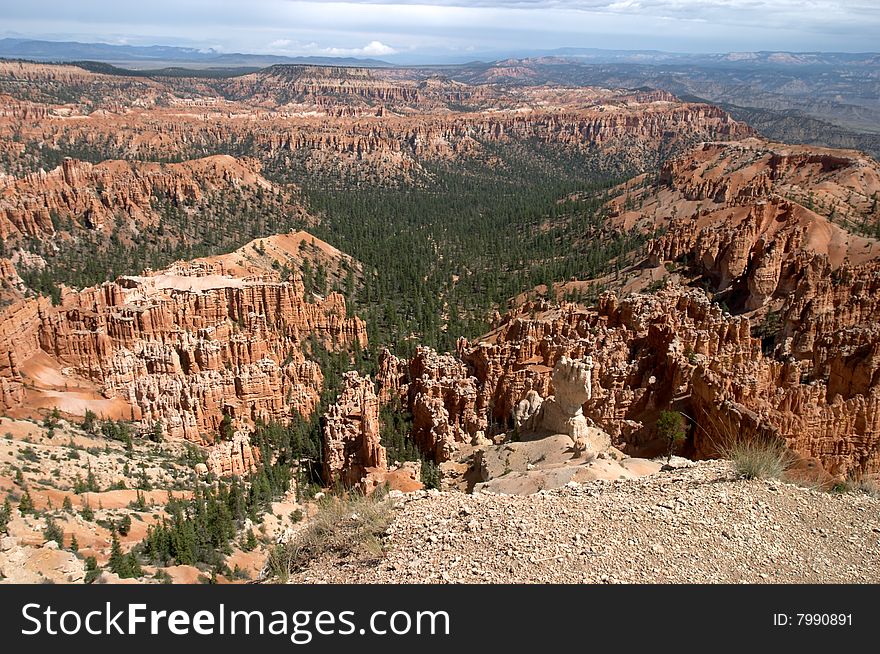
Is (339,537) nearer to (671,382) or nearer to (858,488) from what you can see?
(858,488)

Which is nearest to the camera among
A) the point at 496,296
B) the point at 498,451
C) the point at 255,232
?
the point at 498,451

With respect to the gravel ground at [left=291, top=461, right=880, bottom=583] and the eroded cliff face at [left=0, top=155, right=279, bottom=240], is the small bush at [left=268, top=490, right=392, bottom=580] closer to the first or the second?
the gravel ground at [left=291, top=461, right=880, bottom=583]

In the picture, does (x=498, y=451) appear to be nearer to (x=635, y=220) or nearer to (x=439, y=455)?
(x=439, y=455)

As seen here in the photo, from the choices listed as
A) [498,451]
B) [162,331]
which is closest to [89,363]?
[162,331]

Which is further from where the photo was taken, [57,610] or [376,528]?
[376,528]

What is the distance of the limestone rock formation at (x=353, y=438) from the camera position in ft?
103

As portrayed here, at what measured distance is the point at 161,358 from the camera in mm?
39500

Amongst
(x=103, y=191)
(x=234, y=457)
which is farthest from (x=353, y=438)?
(x=103, y=191)

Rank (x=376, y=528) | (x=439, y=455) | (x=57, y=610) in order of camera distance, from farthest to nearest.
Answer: (x=439, y=455) → (x=376, y=528) → (x=57, y=610)

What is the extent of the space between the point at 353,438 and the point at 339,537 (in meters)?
20.7

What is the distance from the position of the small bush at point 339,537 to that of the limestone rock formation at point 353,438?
47.7ft

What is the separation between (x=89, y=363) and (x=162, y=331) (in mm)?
5388

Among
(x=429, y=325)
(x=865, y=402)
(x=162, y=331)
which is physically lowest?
(x=429, y=325)

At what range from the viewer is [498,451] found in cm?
2531
